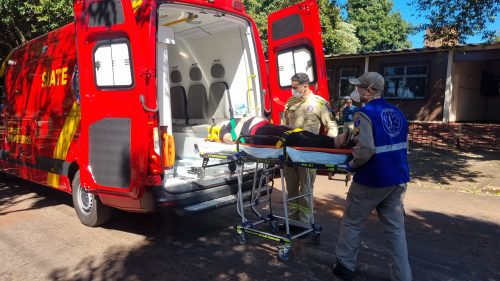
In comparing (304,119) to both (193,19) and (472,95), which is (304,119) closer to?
(193,19)

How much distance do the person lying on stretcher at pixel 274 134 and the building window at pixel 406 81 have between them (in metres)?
11.7

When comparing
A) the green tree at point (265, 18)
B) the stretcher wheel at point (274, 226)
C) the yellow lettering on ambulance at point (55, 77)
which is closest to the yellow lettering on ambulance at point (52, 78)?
the yellow lettering on ambulance at point (55, 77)

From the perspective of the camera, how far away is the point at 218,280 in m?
3.69

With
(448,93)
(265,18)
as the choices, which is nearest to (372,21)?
(265,18)

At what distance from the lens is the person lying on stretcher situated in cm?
366

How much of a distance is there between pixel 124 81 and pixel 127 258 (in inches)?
67.9

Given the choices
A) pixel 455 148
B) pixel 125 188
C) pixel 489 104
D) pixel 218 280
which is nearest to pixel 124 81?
pixel 125 188

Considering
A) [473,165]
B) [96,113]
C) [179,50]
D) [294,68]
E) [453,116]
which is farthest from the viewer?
[453,116]

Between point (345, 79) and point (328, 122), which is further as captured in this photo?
point (345, 79)

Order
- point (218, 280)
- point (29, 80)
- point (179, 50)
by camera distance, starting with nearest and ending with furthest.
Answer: point (218, 280) → point (29, 80) → point (179, 50)

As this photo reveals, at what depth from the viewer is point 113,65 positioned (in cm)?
421

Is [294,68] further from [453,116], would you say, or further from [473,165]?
[453,116]

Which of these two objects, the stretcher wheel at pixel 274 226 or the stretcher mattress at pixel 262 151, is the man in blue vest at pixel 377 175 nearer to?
the stretcher mattress at pixel 262 151

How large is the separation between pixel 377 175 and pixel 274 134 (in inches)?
44.2
